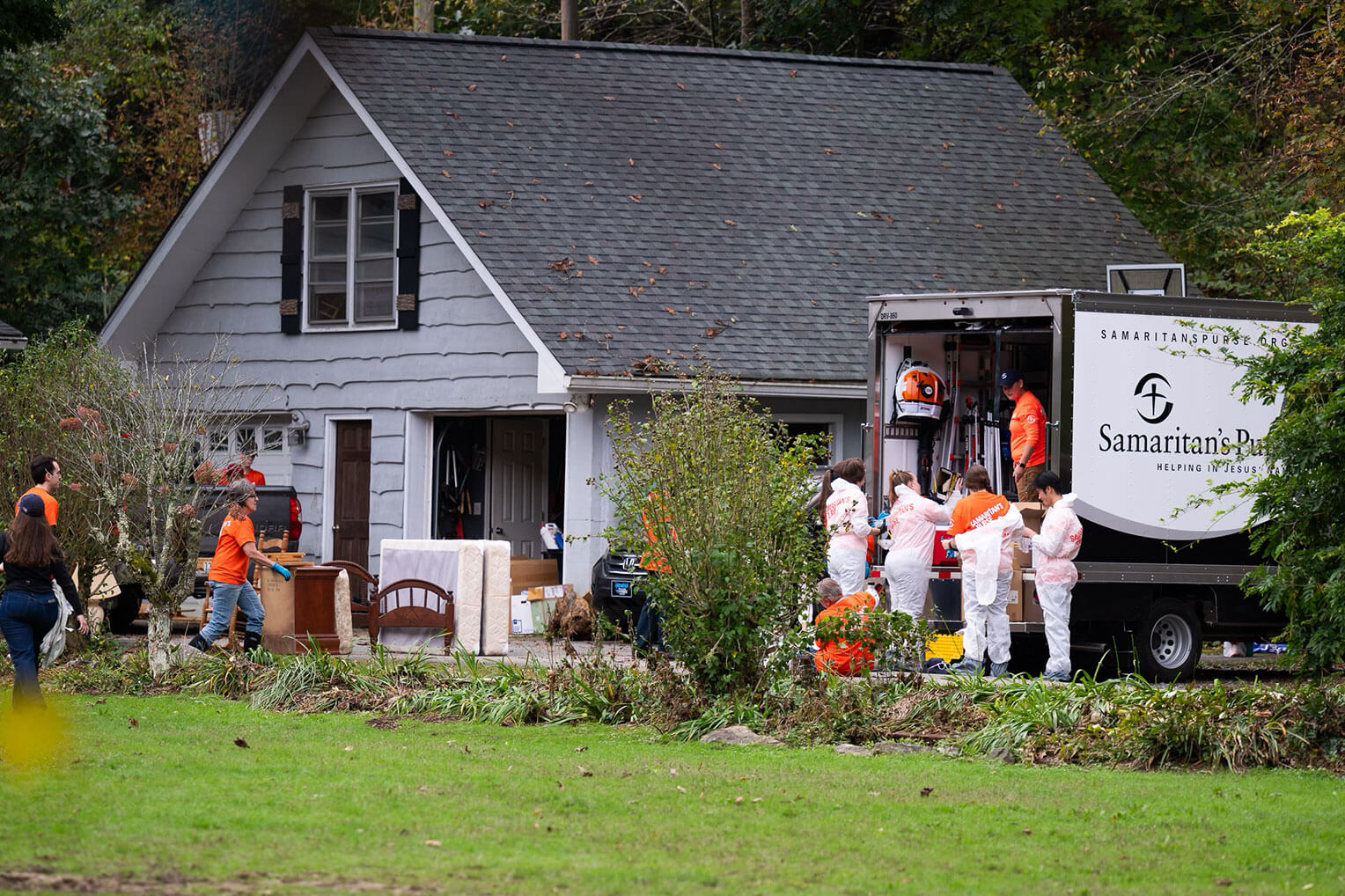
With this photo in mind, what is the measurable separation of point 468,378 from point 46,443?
17.6 feet

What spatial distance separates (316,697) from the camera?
12211 mm

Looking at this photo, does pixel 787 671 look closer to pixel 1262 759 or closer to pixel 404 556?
pixel 1262 759

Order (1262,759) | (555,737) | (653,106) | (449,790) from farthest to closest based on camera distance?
(653,106), (555,737), (1262,759), (449,790)

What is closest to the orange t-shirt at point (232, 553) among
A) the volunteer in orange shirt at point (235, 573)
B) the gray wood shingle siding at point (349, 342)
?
the volunteer in orange shirt at point (235, 573)

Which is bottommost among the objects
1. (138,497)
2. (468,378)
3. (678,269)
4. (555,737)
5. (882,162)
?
(555,737)

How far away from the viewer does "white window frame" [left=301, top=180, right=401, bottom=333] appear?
67.2 ft

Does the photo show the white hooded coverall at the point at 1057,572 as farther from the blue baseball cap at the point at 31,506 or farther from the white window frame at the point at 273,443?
the white window frame at the point at 273,443

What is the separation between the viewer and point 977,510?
13.6m

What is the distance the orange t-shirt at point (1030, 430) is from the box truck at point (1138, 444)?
0.38 meters

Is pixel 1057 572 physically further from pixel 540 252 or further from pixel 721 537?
pixel 540 252

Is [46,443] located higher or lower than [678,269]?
lower

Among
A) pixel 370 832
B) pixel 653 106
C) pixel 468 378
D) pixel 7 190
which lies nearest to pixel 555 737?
pixel 370 832

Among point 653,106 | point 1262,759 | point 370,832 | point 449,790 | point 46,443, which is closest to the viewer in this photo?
point 370,832

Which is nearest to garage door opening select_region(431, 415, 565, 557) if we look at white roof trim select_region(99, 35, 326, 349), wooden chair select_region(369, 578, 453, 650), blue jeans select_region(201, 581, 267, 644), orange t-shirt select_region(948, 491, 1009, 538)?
white roof trim select_region(99, 35, 326, 349)
